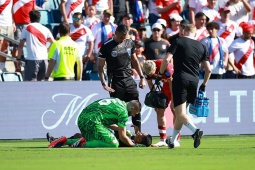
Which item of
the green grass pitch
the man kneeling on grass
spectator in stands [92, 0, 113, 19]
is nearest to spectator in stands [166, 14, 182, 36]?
spectator in stands [92, 0, 113, 19]

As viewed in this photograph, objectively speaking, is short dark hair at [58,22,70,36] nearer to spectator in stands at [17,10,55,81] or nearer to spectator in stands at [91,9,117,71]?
spectator in stands at [17,10,55,81]

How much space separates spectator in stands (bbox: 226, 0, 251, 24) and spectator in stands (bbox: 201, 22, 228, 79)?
2.71 metres

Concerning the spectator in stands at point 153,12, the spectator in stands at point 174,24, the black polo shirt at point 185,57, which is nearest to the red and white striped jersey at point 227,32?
the spectator in stands at point 174,24

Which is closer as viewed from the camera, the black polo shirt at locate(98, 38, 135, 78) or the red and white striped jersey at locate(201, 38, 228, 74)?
the black polo shirt at locate(98, 38, 135, 78)

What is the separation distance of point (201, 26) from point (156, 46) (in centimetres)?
197

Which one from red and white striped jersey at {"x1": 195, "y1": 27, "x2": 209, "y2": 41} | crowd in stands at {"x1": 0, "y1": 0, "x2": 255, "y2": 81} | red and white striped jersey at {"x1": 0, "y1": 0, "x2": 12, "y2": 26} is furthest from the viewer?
red and white striped jersey at {"x1": 195, "y1": 27, "x2": 209, "y2": 41}

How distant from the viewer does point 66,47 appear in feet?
64.7

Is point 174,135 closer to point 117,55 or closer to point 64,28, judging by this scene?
point 117,55

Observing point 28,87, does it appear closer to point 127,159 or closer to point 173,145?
point 173,145

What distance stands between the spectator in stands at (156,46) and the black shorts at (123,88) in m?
3.73

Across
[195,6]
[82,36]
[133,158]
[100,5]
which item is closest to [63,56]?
[82,36]

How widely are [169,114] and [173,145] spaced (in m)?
4.55

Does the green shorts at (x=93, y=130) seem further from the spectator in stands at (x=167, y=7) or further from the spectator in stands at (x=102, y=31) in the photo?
the spectator in stands at (x=167, y=7)

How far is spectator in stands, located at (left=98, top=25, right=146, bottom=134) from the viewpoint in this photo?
16.9 metres
